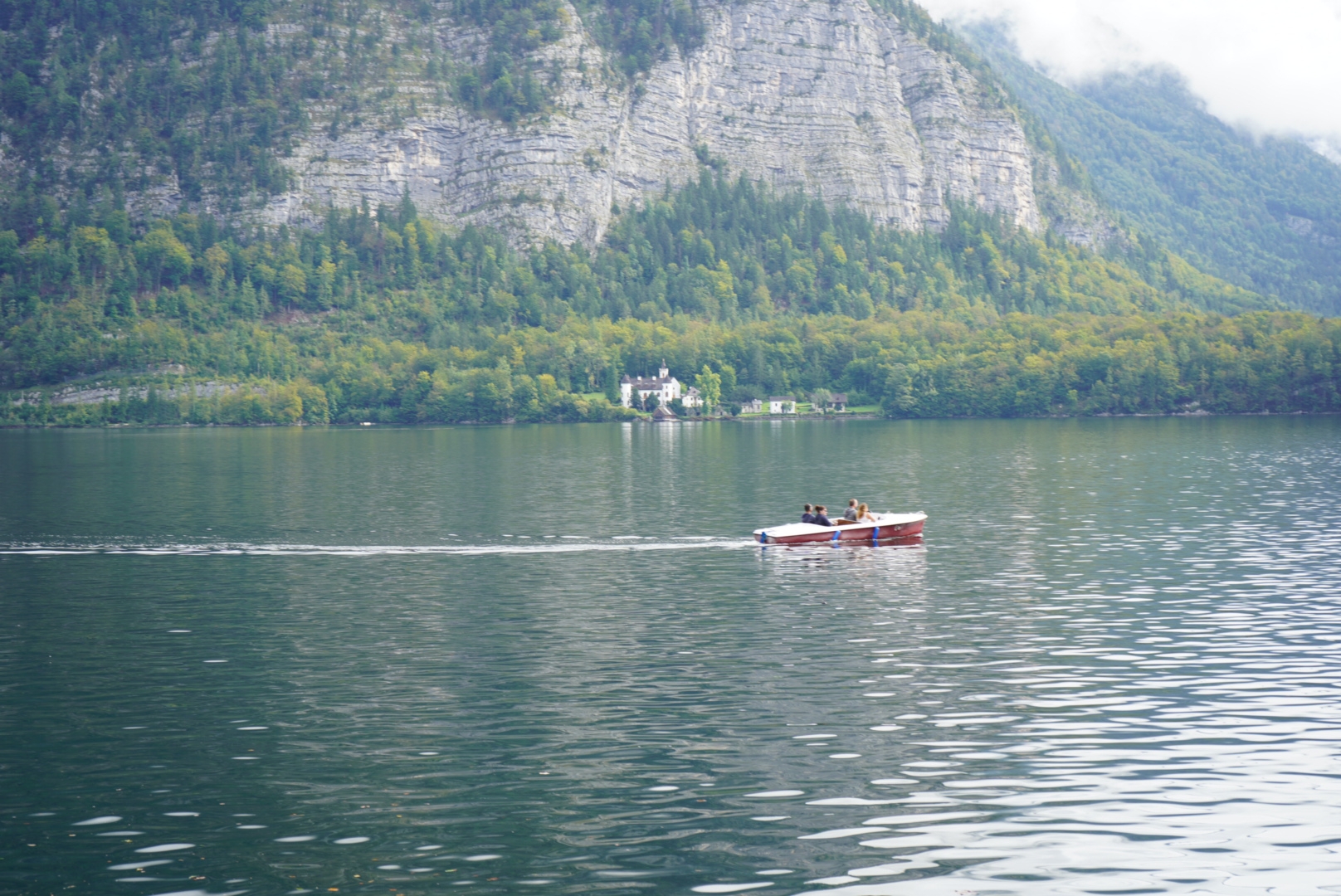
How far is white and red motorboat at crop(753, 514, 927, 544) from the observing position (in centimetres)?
6850

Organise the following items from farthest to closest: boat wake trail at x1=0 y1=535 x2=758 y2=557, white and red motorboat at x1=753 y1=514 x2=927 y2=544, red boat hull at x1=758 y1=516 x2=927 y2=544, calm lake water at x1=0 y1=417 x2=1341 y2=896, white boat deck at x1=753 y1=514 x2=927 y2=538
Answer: red boat hull at x1=758 y1=516 x2=927 y2=544, white and red motorboat at x1=753 y1=514 x2=927 y2=544, white boat deck at x1=753 y1=514 x2=927 y2=538, boat wake trail at x1=0 y1=535 x2=758 y2=557, calm lake water at x1=0 y1=417 x2=1341 y2=896

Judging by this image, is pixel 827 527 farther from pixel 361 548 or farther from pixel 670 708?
pixel 670 708

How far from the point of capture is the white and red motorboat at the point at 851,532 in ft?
225

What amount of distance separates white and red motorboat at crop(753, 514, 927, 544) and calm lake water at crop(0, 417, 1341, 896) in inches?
31.7

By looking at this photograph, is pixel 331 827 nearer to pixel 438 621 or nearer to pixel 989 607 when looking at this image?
pixel 438 621

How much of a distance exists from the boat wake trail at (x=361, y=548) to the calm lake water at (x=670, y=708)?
0.40m

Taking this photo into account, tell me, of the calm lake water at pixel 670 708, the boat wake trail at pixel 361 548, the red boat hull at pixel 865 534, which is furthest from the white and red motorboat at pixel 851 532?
the boat wake trail at pixel 361 548

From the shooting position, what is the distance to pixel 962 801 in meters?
27.1

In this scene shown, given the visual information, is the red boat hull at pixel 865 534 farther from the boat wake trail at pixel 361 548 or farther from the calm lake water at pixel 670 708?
the boat wake trail at pixel 361 548

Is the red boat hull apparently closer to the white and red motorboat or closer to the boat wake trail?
the white and red motorboat

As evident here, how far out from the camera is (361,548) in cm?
6938

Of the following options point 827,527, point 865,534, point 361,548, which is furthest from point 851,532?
point 361,548

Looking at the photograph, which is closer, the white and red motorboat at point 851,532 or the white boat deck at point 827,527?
the white boat deck at point 827,527

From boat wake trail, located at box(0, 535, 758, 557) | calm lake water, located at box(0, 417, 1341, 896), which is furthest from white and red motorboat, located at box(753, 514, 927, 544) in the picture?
boat wake trail, located at box(0, 535, 758, 557)
